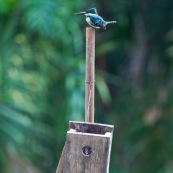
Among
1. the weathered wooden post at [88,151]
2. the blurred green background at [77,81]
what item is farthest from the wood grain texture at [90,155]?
the blurred green background at [77,81]

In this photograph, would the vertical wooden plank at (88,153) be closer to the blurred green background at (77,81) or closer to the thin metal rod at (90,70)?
the thin metal rod at (90,70)

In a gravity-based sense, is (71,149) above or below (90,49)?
below

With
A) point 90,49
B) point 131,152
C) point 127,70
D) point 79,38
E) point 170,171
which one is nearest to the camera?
point 90,49

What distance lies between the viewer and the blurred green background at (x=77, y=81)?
6.40 m

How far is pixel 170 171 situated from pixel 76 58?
1482 mm

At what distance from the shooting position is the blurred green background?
6398 mm

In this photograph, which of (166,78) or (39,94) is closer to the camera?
(39,94)

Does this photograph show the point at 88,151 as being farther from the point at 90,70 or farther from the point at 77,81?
the point at 77,81

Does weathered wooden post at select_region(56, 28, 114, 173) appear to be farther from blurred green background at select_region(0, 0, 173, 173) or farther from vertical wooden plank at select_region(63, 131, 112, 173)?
blurred green background at select_region(0, 0, 173, 173)

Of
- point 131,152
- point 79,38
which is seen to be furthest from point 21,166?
point 131,152

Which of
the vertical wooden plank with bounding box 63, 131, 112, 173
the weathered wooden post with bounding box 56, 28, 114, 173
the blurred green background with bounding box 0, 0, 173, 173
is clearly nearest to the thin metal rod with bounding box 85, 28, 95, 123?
the weathered wooden post with bounding box 56, 28, 114, 173

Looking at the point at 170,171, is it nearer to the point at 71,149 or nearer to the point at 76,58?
the point at 76,58

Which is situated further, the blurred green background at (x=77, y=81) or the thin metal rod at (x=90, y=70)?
the blurred green background at (x=77, y=81)

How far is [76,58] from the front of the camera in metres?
6.87
